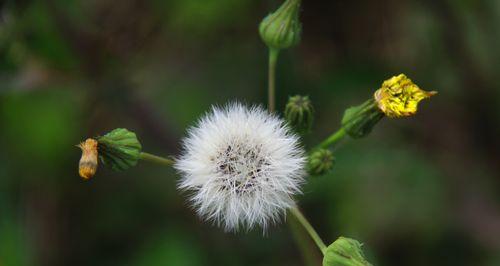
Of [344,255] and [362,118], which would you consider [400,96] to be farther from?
[344,255]

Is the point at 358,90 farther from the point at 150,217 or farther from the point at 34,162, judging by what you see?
Result: the point at 34,162

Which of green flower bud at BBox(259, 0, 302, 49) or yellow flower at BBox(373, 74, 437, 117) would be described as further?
green flower bud at BBox(259, 0, 302, 49)

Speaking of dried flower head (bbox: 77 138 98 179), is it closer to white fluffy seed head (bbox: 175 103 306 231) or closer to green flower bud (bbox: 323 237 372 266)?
white fluffy seed head (bbox: 175 103 306 231)

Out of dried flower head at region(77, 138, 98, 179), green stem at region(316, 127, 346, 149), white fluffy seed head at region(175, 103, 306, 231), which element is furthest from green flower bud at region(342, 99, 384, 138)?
dried flower head at region(77, 138, 98, 179)

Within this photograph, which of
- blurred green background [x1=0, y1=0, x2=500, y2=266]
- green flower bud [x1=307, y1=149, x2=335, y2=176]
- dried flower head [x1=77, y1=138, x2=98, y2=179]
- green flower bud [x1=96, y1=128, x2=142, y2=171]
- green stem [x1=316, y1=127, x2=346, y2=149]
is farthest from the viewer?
blurred green background [x1=0, y1=0, x2=500, y2=266]

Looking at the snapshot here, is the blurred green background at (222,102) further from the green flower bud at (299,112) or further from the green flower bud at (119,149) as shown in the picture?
the green flower bud at (119,149)

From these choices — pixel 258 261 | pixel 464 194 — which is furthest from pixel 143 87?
pixel 464 194

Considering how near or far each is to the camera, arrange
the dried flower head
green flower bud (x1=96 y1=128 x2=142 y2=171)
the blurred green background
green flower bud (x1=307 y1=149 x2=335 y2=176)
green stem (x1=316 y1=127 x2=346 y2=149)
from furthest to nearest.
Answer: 1. the blurred green background
2. green stem (x1=316 y1=127 x2=346 y2=149)
3. green flower bud (x1=307 y1=149 x2=335 y2=176)
4. green flower bud (x1=96 y1=128 x2=142 y2=171)
5. the dried flower head
